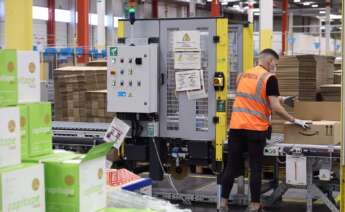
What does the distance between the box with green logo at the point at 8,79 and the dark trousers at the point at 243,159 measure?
373cm

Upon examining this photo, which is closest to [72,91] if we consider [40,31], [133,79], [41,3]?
[133,79]

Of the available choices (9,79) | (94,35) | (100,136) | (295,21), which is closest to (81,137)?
(100,136)

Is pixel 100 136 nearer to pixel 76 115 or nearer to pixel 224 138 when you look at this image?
pixel 76 115

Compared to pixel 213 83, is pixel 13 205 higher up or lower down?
lower down

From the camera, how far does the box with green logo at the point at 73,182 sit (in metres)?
3.12

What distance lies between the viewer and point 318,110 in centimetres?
710

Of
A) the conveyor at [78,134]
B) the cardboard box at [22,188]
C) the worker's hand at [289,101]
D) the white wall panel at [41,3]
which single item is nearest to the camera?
the cardboard box at [22,188]

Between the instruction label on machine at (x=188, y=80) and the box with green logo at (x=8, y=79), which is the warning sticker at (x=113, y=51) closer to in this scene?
the instruction label on machine at (x=188, y=80)

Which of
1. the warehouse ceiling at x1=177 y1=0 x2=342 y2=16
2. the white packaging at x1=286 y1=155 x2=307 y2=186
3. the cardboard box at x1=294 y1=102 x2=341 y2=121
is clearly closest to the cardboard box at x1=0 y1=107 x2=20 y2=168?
the white packaging at x1=286 y1=155 x2=307 y2=186

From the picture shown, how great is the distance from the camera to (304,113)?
7.11 m

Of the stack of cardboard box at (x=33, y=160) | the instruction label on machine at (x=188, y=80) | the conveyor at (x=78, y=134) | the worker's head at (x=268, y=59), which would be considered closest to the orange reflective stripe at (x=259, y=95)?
A: the worker's head at (x=268, y=59)

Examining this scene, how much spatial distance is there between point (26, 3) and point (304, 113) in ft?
10.9

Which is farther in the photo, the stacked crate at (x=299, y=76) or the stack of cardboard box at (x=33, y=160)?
the stacked crate at (x=299, y=76)

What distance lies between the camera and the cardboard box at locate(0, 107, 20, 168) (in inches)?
119
